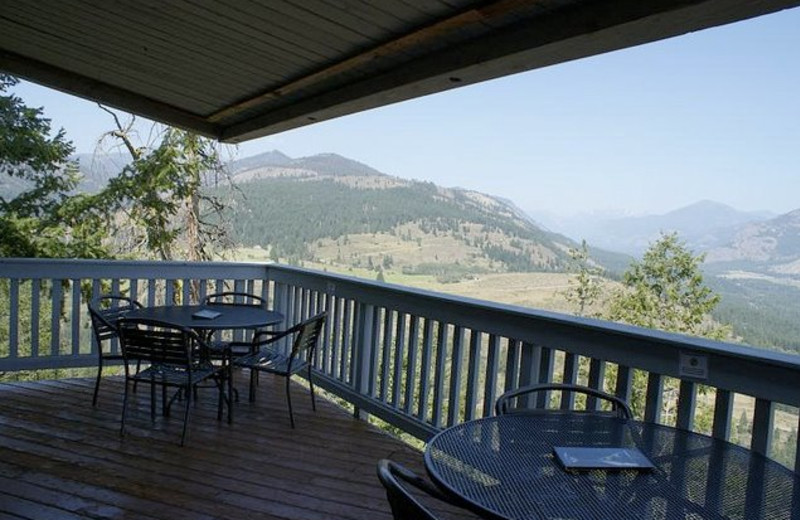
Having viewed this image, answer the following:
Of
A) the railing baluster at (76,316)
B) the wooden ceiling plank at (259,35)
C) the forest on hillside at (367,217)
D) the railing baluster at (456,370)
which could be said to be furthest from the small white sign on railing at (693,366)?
the forest on hillside at (367,217)

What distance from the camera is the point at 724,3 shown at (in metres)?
1.75

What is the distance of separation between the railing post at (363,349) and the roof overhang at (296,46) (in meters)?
1.48

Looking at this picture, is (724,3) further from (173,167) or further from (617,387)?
(173,167)

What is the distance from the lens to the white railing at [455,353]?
7.13ft

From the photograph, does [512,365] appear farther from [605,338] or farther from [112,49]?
[112,49]

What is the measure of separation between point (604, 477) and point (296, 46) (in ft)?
9.18

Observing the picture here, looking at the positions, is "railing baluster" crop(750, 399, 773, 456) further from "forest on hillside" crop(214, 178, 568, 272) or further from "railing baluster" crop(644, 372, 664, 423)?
"forest on hillside" crop(214, 178, 568, 272)

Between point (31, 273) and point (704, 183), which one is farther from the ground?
point (704, 183)

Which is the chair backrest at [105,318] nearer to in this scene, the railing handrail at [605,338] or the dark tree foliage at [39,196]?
the railing handrail at [605,338]

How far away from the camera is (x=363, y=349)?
4219 millimetres

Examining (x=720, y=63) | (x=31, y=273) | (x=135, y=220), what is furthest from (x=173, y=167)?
(x=720, y=63)

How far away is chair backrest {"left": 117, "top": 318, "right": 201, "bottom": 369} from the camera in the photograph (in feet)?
11.2

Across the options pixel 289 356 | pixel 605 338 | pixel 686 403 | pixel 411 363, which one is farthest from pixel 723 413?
pixel 289 356

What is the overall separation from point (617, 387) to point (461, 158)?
1522 inches
